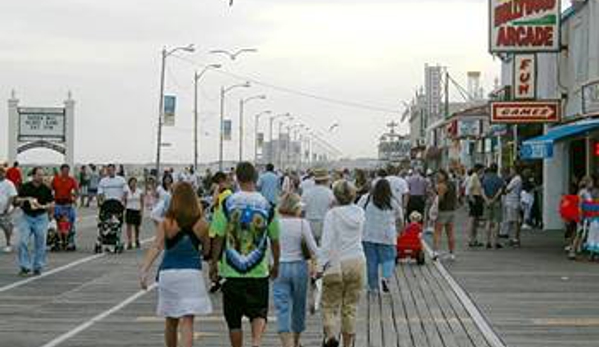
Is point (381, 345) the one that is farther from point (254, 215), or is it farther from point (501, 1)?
point (501, 1)

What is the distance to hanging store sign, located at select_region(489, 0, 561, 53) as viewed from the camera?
31094mm

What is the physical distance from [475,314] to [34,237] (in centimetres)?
798

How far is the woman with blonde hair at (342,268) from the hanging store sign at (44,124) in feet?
184

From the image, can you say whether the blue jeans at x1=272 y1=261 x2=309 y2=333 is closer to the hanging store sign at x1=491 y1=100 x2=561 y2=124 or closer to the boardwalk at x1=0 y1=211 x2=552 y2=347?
the boardwalk at x1=0 y1=211 x2=552 y2=347

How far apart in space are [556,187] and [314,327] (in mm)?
22958

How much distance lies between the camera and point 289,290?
1110cm

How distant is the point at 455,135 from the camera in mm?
64438

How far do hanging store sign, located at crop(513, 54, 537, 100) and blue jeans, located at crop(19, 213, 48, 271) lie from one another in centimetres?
1794

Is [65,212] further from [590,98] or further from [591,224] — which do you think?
[590,98]

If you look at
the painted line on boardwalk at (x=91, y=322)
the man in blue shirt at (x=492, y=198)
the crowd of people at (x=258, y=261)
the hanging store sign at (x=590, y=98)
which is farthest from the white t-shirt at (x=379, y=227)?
the hanging store sign at (x=590, y=98)

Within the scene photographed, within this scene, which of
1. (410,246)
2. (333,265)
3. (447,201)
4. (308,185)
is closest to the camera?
(333,265)

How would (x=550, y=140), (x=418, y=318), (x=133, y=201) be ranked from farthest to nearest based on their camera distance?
(x=550, y=140), (x=133, y=201), (x=418, y=318)

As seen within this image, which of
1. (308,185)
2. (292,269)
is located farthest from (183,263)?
(308,185)

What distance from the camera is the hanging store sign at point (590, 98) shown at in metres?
Result: 27.1
